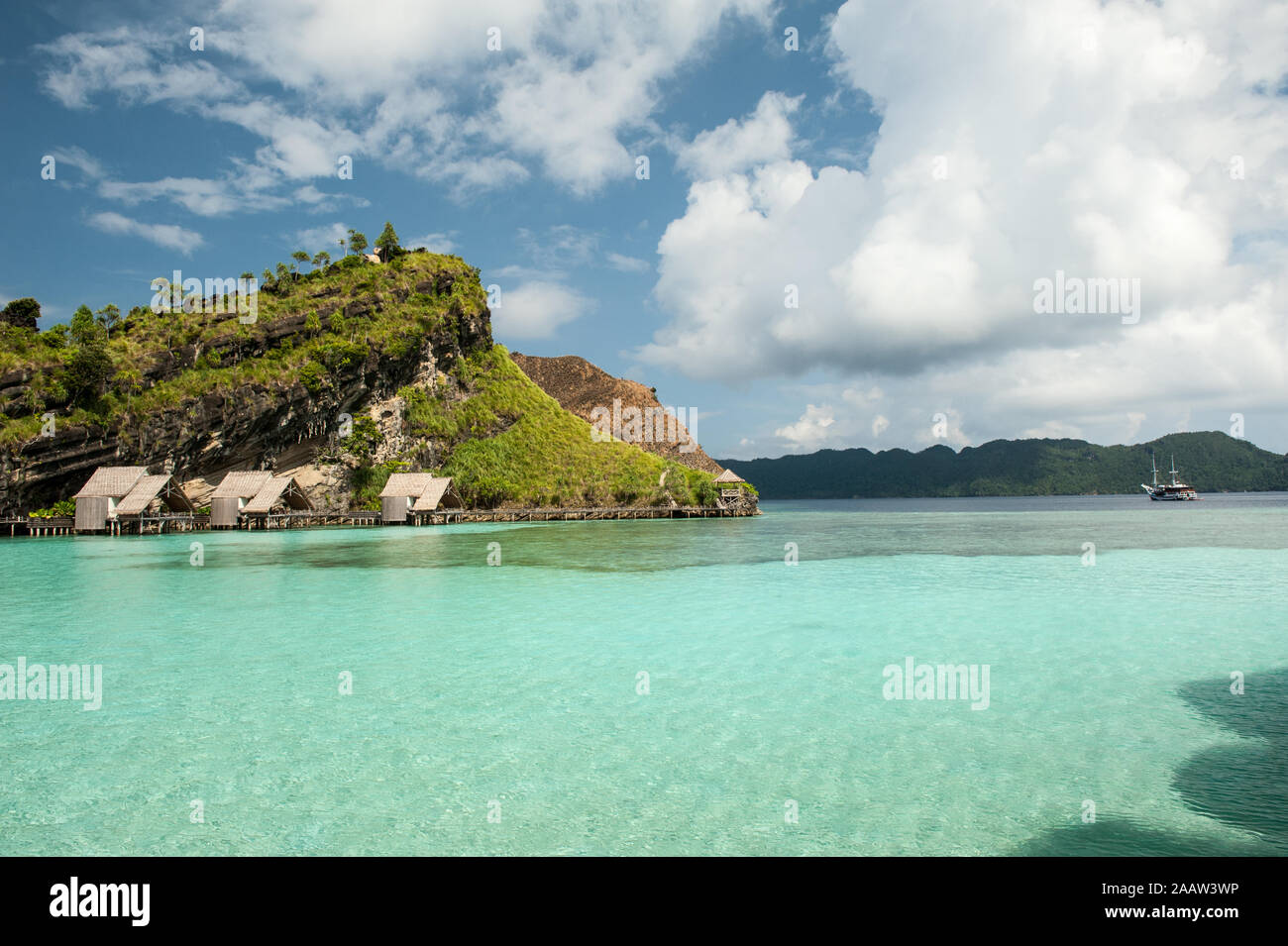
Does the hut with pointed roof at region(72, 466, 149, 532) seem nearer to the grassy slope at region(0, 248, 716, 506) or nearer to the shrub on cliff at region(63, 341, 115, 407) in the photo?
the grassy slope at region(0, 248, 716, 506)

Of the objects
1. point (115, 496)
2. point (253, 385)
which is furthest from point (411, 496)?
point (115, 496)

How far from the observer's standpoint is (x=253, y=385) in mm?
57656

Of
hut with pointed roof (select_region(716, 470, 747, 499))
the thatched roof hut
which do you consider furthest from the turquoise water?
hut with pointed roof (select_region(716, 470, 747, 499))

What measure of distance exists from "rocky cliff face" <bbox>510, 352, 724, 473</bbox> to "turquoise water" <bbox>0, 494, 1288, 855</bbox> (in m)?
111

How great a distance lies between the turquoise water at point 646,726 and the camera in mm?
5234

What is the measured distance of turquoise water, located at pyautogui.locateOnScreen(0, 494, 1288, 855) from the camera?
17.2 ft

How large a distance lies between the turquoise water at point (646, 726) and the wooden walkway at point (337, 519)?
3586 cm

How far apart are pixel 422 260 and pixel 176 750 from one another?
254ft

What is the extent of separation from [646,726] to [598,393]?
410ft

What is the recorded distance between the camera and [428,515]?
57938 mm

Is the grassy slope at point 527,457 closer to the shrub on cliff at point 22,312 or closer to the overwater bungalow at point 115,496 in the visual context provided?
the overwater bungalow at point 115,496
